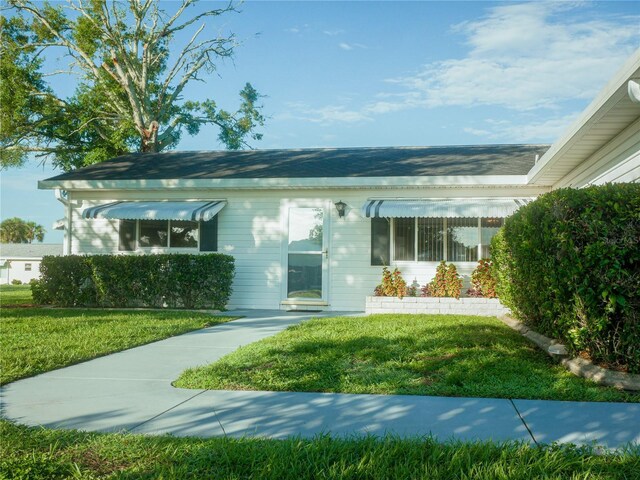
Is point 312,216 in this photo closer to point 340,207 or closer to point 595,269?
point 340,207

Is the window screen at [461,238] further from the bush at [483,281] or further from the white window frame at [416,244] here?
the bush at [483,281]

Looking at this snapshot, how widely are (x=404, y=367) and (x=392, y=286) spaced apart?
5.77 meters

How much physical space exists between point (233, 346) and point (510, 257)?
162 inches

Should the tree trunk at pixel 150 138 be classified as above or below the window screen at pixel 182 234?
above

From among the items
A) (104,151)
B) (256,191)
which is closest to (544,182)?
(256,191)

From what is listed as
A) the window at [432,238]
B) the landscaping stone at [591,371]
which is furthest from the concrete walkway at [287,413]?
the window at [432,238]

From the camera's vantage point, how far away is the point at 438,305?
35.8ft

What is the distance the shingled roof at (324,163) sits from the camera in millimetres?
12523

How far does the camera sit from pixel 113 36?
23016 mm

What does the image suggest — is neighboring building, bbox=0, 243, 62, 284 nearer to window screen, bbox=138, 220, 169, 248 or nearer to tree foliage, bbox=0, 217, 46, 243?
tree foliage, bbox=0, 217, 46, 243

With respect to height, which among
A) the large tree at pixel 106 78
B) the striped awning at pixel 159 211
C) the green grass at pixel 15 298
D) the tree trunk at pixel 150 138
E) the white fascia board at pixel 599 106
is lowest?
the green grass at pixel 15 298

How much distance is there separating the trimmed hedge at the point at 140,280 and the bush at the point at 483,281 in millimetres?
5025

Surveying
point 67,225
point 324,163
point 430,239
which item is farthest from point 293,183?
point 67,225

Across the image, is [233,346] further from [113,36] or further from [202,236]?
[113,36]
